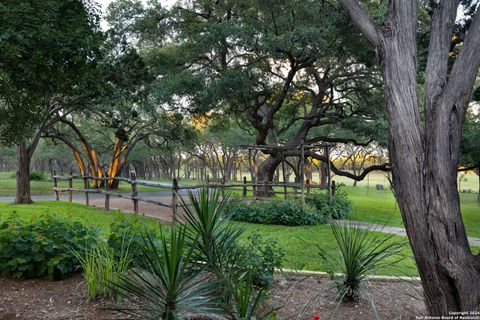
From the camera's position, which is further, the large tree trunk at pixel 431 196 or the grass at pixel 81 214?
the grass at pixel 81 214

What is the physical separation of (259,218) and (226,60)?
680 cm

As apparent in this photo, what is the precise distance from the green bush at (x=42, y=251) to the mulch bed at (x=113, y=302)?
0.38 ft

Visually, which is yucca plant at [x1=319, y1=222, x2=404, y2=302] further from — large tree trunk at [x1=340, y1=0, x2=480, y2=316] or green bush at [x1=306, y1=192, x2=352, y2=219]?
green bush at [x1=306, y1=192, x2=352, y2=219]

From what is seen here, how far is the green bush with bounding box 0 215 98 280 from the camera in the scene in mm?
3537

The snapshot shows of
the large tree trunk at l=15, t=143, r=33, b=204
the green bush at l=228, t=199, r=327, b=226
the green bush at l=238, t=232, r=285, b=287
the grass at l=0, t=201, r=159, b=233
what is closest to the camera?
the green bush at l=238, t=232, r=285, b=287

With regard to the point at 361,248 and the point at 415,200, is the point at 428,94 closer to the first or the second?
the point at 415,200

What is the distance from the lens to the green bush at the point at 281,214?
10.3 m

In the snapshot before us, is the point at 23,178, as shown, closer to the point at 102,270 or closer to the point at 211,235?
the point at 102,270

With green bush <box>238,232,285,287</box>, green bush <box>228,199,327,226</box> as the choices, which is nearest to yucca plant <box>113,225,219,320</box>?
green bush <box>238,232,285,287</box>

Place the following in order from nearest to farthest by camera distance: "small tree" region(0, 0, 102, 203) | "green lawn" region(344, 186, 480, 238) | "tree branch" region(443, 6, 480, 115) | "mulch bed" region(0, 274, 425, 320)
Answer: "tree branch" region(443, 6, 480, 115) < "mulch bed" region(0, 274, 425, 320) < "small tree" region(0, 0, 102, 203) < "green lawn" region(344, 186, 480, 238)

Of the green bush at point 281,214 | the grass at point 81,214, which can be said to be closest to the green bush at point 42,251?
the grass at point 81,214

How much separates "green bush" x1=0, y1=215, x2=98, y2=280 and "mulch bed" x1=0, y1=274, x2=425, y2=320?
12cm

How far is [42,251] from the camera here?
3.62 m

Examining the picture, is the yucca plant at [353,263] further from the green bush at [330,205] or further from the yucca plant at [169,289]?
the green bush at [330,205]
